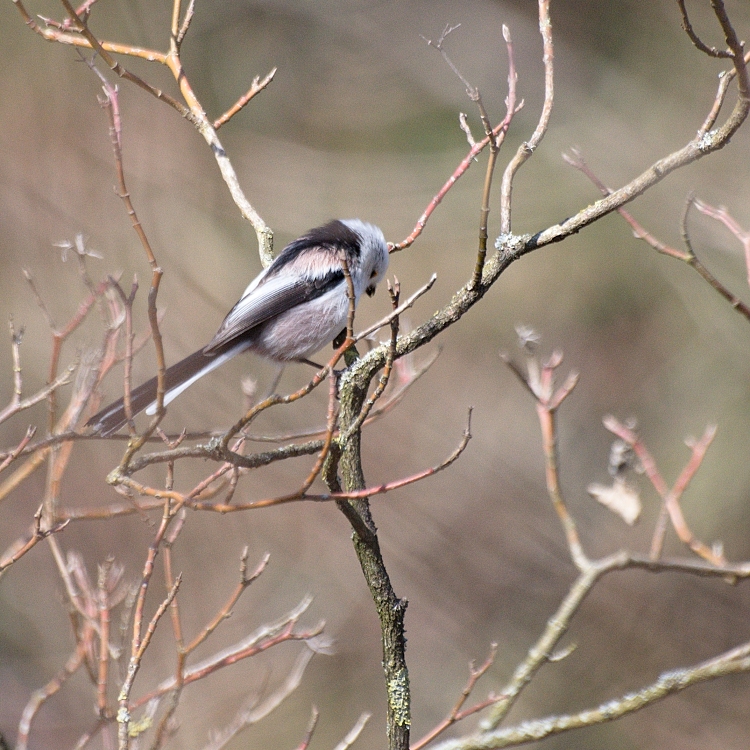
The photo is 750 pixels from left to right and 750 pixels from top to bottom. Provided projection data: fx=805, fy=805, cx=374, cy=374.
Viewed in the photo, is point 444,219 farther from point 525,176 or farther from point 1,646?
point 1,646

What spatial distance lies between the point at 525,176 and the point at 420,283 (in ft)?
4.97

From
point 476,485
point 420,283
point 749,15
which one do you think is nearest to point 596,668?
point 476,485

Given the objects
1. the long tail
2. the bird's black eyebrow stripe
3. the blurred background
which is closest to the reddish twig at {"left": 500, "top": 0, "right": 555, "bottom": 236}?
the long tail

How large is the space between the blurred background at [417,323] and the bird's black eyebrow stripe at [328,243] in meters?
3.14

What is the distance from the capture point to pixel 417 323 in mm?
7324

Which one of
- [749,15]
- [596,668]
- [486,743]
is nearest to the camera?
[486,743]

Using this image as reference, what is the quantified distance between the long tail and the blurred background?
325 cm

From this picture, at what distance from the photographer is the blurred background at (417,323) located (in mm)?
6598

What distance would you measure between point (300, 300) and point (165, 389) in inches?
35.1

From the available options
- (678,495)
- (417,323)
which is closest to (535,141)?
(678,495)

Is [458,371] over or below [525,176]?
below

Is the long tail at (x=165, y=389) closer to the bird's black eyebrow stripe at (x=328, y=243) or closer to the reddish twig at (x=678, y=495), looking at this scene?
the bird's black eyebrow stripe at (x=328, y=243)

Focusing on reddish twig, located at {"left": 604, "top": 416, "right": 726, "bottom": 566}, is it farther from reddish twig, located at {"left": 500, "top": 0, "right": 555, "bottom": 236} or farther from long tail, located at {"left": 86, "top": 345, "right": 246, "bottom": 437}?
long tail, located at {"left": 86, "top": 345, "right": 246, "bottom": 437}

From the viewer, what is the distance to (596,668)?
6660 millimetres
